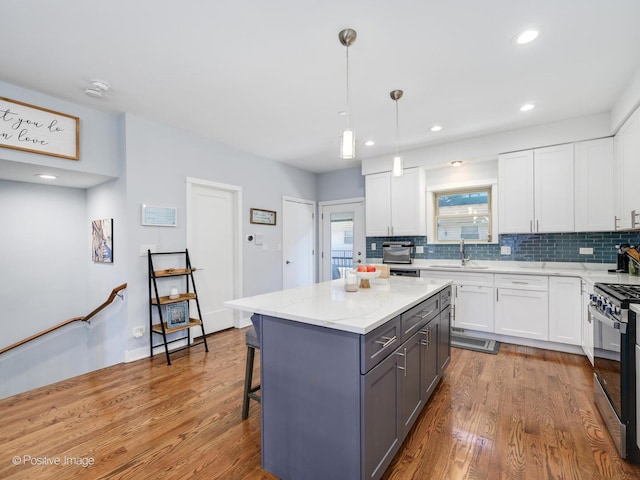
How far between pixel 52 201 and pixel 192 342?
255cm

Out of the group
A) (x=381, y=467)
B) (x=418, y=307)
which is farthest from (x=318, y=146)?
(x=381, y=467)

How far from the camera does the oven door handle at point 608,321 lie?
5.63ft

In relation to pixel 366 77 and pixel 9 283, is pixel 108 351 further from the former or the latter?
pixel 366 77

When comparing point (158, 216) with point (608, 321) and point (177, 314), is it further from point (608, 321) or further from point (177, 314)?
point (608, 321)

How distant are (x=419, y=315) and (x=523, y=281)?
2.30 meters

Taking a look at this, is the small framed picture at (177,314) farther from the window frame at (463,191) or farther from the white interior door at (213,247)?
the window frame at (463,191)

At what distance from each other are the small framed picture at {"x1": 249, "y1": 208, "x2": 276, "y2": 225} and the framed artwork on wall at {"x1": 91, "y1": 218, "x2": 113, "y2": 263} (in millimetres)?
1775

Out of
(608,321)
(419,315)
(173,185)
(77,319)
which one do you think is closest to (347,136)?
(419,315)

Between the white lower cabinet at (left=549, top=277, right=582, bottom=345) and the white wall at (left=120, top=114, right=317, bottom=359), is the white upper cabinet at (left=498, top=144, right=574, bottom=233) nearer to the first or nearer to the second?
the white lower cabinet at (left=549, top=277, right=582, bottom=345)

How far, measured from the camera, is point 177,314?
3420 mm

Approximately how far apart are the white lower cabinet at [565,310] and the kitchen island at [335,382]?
2.42 metres

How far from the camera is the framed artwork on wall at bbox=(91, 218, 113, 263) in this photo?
3.48 meters

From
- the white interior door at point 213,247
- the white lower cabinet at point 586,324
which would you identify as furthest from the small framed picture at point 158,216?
the white lower cabinet at point 586,324

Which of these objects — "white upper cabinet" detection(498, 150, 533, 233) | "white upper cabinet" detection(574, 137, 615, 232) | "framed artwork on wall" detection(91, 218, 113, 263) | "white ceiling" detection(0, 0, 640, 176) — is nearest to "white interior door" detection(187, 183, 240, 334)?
"framed artwork on wall" detection(91, 218, 113, 263)
